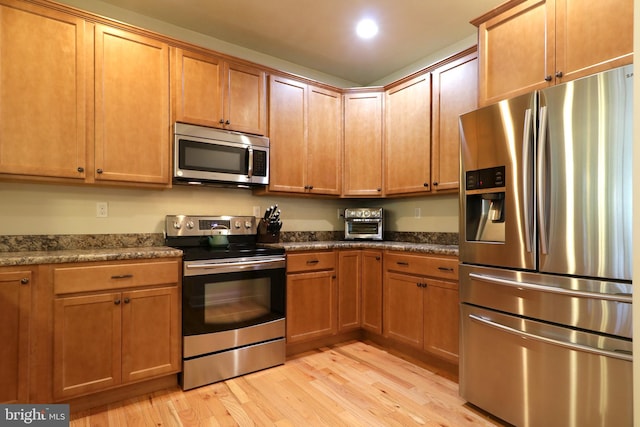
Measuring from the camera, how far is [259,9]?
258 centimetres

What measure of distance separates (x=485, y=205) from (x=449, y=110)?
1.00 meters

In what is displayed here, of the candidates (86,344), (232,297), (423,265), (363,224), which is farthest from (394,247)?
(86,344)

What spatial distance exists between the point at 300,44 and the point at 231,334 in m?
2.51

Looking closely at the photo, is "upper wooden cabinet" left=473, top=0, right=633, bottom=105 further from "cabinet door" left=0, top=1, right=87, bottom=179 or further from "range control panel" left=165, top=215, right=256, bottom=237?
"cabinet door" left=0, top=1, right=87, bottom=179

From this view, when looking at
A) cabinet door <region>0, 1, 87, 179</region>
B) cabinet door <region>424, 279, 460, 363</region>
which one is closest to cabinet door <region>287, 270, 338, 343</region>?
cabinet door <region>424, 279, 460, 363</region>

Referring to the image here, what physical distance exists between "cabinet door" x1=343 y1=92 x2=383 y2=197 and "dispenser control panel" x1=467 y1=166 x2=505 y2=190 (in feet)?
4.21

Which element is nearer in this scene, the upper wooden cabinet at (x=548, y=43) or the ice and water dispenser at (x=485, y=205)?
the upper wooden cabinet at (x=548, y=43)

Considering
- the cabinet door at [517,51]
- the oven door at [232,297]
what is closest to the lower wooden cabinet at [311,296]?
the oven door at [232,297]

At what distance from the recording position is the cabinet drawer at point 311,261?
9.16 ft

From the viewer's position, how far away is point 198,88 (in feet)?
8.58

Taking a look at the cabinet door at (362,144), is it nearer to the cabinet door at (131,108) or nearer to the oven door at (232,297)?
the oven door at (232,297)

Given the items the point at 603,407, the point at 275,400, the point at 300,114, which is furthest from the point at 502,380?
the point at 300,114

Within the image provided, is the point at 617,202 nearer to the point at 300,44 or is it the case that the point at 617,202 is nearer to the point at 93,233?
the point at 300,44

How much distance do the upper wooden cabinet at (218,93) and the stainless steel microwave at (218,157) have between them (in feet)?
0.28
